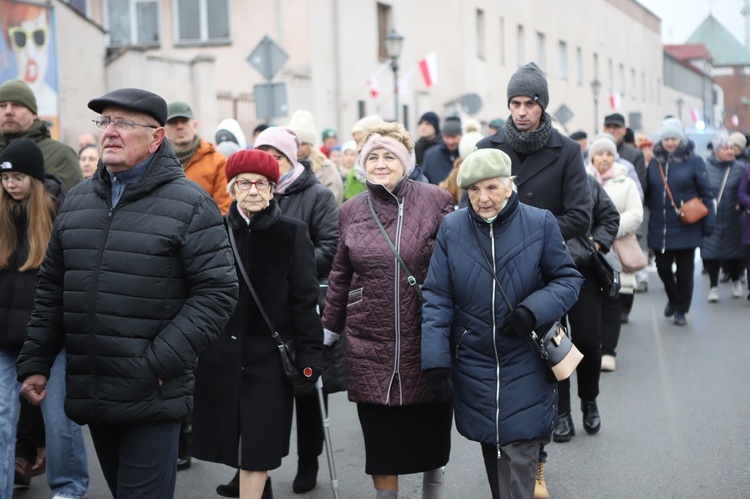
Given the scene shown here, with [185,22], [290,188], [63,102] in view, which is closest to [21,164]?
[290,188]

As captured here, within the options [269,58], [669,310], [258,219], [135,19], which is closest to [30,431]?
[258,219]

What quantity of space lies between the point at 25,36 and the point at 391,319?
1379 centimetres

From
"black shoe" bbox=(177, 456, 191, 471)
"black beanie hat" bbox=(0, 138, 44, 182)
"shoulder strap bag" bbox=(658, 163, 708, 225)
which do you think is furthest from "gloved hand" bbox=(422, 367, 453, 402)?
"shoulder strap bag" bbox=(658, 163, 708, 225)

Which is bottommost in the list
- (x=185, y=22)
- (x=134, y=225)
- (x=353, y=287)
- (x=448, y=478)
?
(x=448, y=478)

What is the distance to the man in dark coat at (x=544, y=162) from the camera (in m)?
6.57

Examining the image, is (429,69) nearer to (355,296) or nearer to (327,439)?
(327,439)

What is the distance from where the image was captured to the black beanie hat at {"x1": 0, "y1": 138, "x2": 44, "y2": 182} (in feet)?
20.0

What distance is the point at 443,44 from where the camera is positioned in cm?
3653

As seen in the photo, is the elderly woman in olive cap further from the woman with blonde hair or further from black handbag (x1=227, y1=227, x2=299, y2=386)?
the woman with blonde hair

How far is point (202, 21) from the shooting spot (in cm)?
2778

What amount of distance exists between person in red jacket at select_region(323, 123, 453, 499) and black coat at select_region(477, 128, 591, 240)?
2.57 feet

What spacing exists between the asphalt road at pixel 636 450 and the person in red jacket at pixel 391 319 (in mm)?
908

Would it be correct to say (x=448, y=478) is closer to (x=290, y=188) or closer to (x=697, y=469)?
(x=697, y=469)

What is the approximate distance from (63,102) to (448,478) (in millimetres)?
14757
